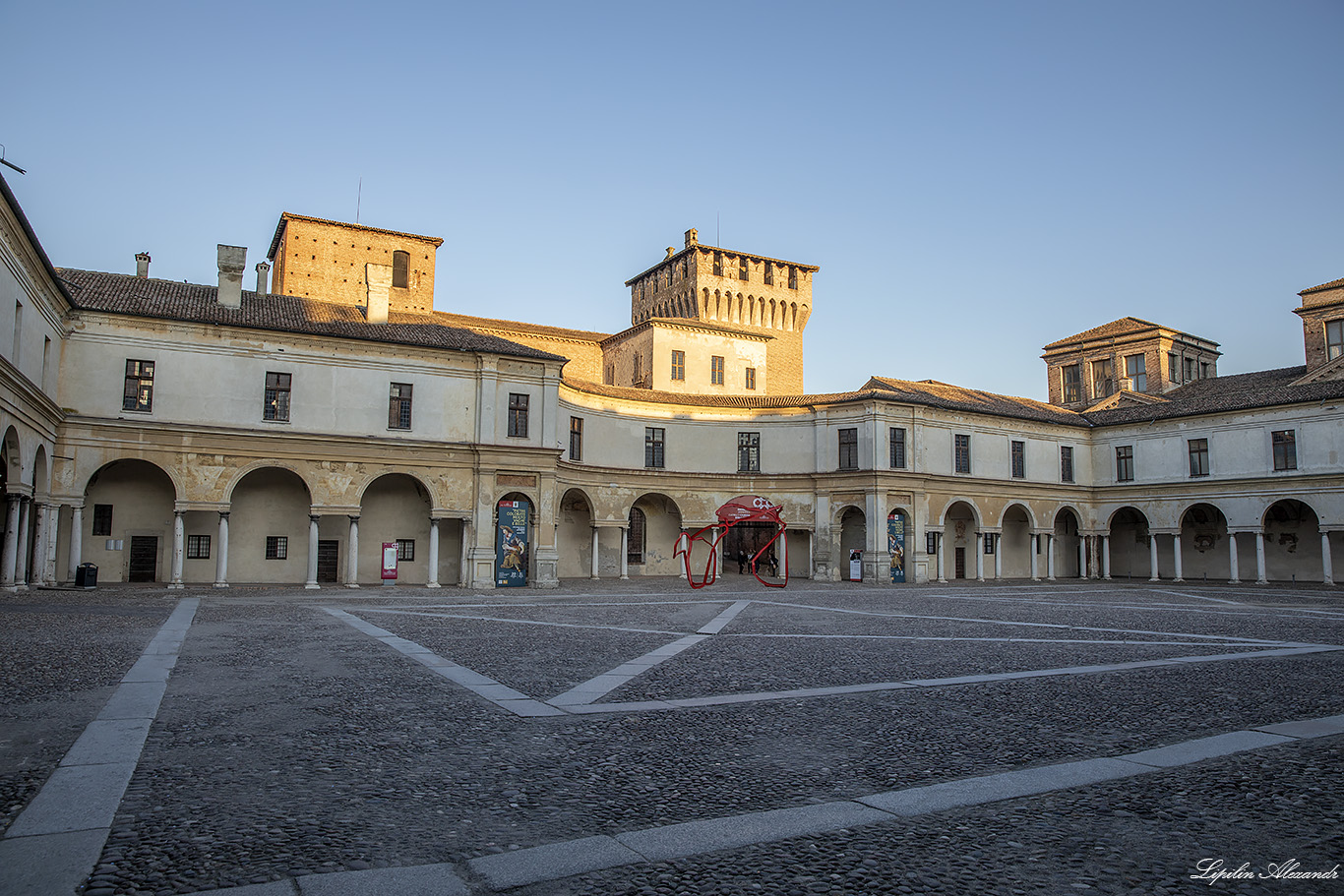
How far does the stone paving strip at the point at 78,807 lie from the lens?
388cm

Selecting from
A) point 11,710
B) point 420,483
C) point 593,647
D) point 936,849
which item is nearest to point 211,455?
point 420,483

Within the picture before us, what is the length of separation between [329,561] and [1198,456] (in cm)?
3903

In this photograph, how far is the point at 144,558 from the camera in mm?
28719

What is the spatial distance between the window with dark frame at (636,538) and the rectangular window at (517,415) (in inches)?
380

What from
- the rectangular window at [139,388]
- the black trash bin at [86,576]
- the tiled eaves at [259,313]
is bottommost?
the black trash bin at [86,576]

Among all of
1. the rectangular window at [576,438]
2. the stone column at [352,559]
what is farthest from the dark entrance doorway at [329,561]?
the rectangular window at [576,438]

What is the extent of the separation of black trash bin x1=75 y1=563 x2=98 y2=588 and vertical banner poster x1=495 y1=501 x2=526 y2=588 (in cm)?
1191

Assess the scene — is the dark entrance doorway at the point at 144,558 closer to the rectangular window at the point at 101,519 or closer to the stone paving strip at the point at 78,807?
the rectangular window at the point at 101,519

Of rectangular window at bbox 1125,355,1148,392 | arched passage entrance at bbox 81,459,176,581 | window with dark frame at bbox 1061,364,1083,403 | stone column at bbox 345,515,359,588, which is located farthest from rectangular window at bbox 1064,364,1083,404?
arched passage entrance at bbox 81,459,176,581

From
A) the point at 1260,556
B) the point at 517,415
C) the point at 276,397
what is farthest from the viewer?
the point at 1260,556

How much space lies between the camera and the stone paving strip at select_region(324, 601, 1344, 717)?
27.1ft

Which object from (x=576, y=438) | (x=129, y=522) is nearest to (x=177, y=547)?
(x=129, y=522)

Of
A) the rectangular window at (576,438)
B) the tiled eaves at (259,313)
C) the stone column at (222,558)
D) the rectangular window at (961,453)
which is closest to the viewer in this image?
the stone column at (222,558)

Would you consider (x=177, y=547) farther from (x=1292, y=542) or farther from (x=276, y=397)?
(x=1292, y=542)
